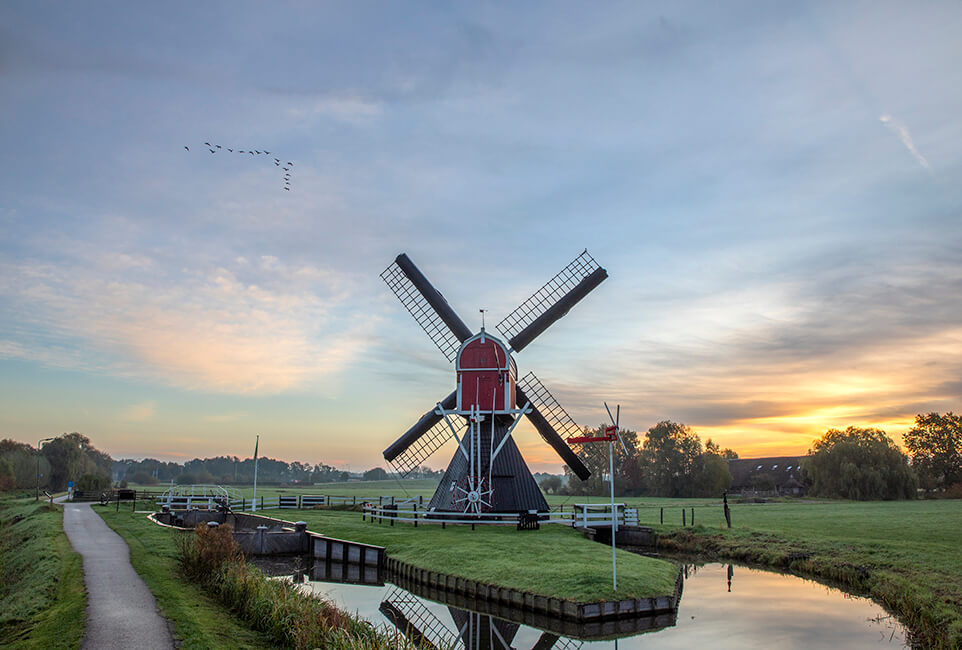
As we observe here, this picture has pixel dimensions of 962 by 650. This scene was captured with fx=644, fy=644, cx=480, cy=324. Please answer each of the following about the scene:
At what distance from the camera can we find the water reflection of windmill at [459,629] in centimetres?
1459

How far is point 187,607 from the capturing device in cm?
1388

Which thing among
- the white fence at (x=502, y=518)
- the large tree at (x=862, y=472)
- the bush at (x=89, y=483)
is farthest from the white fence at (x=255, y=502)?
A: the large tree at (x=862, y=472)

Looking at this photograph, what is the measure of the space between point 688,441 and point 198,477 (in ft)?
456

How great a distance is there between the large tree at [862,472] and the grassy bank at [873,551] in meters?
24.2

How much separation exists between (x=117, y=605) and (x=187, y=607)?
140cm

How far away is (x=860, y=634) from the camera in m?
15.6

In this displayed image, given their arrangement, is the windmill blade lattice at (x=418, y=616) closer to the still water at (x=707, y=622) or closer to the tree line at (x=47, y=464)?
the still water at (x=707, y=622)

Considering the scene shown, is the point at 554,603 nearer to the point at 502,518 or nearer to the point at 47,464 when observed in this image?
the point at 502,518

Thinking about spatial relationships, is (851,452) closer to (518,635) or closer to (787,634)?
(787,634)

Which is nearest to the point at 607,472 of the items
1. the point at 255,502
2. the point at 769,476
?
the point at 769,476

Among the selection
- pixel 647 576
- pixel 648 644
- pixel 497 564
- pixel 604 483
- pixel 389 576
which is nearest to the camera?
pixel 648 644

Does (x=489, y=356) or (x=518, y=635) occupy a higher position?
(x=489, y=356)

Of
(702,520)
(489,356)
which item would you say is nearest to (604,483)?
(702,520)

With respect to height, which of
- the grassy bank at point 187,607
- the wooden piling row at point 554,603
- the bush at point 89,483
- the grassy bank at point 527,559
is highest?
the grassy bank at point 187,607
